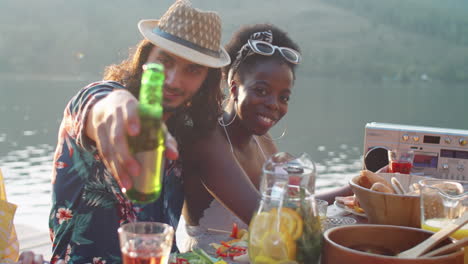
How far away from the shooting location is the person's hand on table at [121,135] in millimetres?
1059

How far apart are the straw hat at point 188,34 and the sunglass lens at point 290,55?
0.67 metres

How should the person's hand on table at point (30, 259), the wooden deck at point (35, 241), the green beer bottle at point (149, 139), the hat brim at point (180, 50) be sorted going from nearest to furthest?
1. the green beer bottle at point (149, 139)
2. the person's hand on table at point (30, 259)
3. the hat brim at point (180, 50)
4. the wooden deck at point (35, 241)

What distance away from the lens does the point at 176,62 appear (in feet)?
7.14

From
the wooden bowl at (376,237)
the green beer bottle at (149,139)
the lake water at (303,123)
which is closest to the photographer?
the green beer bottle at (149,139)

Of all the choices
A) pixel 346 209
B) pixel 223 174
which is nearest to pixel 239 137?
pixel 223 174

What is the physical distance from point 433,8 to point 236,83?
252ft

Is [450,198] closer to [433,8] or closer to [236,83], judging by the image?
[236,83]

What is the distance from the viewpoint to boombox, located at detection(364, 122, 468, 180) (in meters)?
3.06

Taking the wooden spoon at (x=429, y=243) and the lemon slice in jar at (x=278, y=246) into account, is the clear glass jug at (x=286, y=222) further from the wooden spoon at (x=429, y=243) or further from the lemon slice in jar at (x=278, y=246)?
the wooden spoon at (x=429, y=243)

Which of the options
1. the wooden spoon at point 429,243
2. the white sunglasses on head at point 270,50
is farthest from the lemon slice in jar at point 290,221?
the white sunglasses on head at point 270,50

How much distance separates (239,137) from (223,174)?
1.89ft

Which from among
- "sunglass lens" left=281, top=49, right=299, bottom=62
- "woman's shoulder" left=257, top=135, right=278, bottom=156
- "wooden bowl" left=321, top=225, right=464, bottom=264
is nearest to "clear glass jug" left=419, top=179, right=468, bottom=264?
"wooden bowl" left=321, top=225, right=464, bottom=264

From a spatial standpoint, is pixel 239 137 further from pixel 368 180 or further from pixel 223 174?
pixel 368 180

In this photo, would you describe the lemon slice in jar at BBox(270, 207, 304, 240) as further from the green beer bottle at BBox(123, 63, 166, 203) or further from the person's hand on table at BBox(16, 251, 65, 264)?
the person's hand on table at BBox(16, 251, 65, 264)
